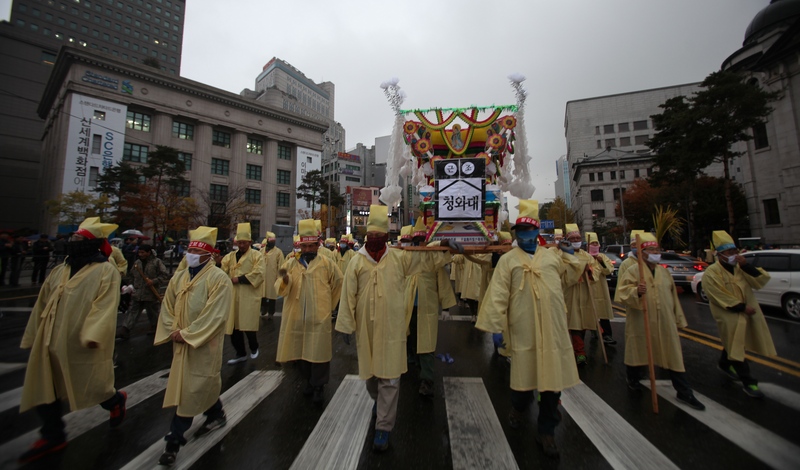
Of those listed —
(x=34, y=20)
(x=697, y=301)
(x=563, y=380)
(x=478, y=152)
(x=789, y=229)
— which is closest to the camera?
(x=563, y=380)

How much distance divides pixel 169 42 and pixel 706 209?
9817cm

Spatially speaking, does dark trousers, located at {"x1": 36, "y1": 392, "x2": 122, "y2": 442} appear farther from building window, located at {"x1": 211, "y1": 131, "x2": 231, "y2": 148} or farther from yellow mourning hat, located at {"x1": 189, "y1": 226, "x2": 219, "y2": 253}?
building window, located at {"x1": 211, "y1": 131, "x2": 231, "y2": 148}

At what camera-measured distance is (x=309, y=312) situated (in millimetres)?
3846

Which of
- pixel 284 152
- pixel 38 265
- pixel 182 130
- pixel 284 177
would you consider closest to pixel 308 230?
pixel 38 265

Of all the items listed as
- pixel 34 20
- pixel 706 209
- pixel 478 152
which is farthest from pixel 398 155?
pixel 34 20

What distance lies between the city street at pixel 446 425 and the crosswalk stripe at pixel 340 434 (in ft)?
0.04

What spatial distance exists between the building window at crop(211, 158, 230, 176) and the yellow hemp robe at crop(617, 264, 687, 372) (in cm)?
4359

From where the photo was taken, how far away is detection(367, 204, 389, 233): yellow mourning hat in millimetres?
3555

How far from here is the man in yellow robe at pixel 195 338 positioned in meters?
2.71

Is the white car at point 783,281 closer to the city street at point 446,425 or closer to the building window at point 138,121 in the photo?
the city street at point 446,425

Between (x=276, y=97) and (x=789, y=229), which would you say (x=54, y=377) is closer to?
(x=789, y=229)

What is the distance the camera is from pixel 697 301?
9.68 meters

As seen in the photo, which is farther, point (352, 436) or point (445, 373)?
point (445, 373)

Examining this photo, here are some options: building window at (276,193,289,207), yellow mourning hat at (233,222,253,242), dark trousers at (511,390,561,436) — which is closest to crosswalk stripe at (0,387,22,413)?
yellow mourning hat at (233,222,253,242)
